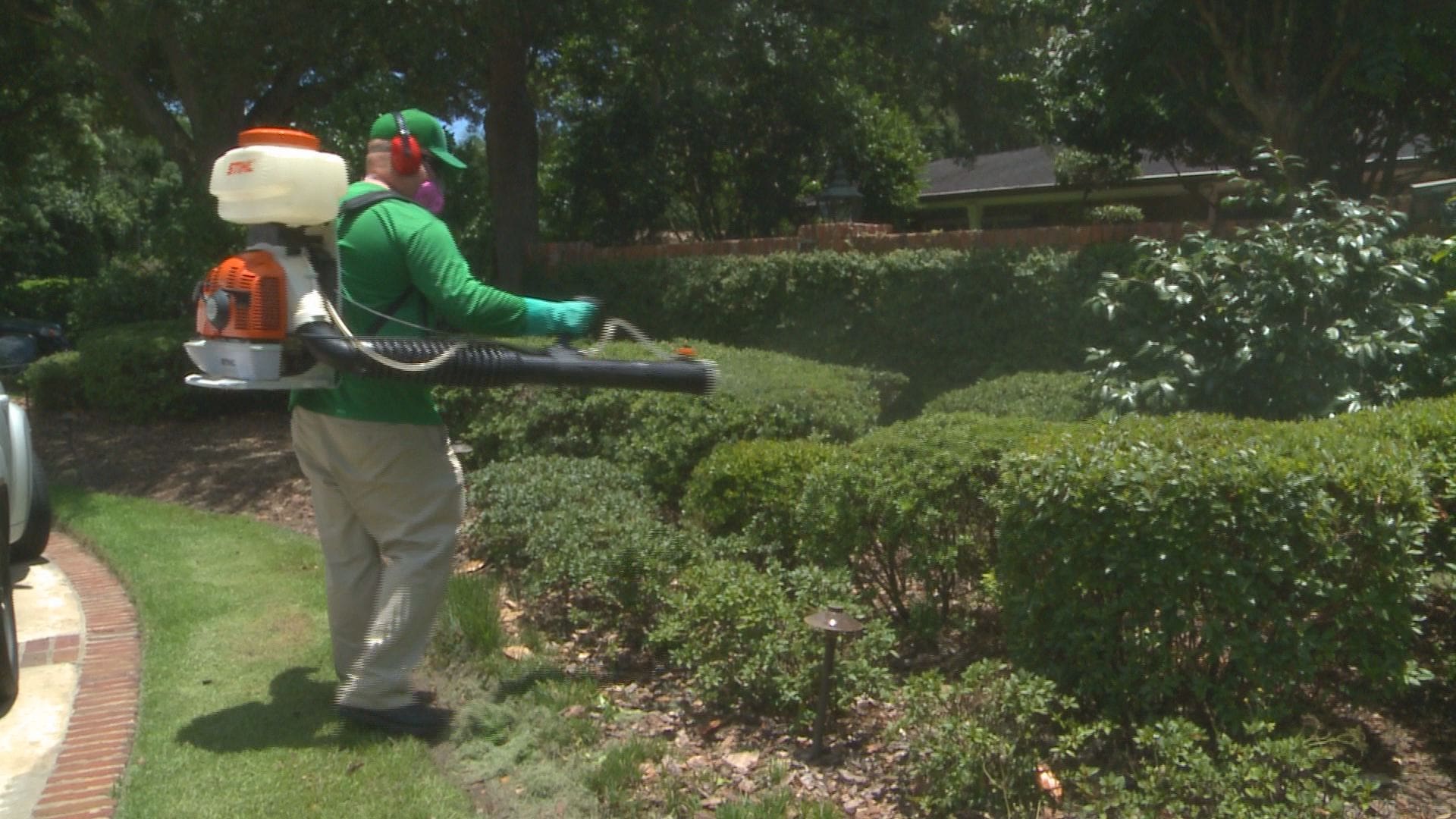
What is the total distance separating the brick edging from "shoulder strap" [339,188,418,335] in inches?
67.5

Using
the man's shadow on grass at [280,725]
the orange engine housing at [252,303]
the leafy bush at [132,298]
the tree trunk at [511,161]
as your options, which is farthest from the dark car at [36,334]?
the orange engine housing at [252,303]

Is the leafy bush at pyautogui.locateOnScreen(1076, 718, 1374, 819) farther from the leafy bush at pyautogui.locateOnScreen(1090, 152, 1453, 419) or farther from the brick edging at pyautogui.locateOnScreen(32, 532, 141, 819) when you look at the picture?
the brick edging at pyautogui.locateOnScreen(32, 532, 141, 819)

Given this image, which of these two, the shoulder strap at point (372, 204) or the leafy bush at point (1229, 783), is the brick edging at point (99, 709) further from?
the leafy bush at point (1229, 783)

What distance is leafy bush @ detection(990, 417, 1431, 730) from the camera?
12.7ft

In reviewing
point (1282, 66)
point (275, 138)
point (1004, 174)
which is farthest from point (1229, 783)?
point (1004, 174)

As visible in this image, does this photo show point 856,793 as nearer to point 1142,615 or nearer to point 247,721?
point 1142,615

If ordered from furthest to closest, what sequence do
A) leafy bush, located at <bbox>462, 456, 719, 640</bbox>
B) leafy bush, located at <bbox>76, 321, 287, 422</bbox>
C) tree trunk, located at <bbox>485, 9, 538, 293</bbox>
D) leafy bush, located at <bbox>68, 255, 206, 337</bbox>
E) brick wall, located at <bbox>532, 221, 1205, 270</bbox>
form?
leafy bush, located at <bbox>68, 255, 206, 337</bbox>, tree trunk, located at <bbox>485, 9, 538, 293</bbox>, leafy bush, located at <bbox>76, 321, 287, 422</bbox>, brick wall, located at <bbox>532, 221, 1205, 270</bbox>, leafy bush, located at <bbox>462, 456, 719, 640</bbox>

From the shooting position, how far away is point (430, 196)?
484cm

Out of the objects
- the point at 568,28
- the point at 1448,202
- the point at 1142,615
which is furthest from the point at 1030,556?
the point at 568,28

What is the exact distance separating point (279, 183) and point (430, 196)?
26.4 inches

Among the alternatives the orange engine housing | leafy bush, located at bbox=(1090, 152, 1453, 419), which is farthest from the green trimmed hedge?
the orange engine housing

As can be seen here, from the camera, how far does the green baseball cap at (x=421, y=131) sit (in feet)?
15.5

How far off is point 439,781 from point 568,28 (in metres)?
9.22

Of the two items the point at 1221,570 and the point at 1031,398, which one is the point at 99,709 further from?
the point at 1031,398
